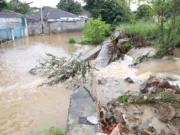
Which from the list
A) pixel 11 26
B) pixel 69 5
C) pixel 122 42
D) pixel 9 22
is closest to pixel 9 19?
pixel 9 22

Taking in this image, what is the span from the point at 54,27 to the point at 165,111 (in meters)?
30.5

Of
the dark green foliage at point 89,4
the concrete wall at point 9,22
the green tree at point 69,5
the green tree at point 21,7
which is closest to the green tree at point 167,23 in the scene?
the dark green foliage at point 89,4

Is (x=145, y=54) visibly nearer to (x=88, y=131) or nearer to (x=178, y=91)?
(x=178, y=91)

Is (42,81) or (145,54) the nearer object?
(42,81)

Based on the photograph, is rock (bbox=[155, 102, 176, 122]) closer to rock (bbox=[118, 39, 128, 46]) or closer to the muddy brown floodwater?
the muddy brown floodwater

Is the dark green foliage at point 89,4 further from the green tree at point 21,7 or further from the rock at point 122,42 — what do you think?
the green tree at point 21,7

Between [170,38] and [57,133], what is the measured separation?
870cm

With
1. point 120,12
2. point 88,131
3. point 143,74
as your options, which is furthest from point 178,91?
point 120,12

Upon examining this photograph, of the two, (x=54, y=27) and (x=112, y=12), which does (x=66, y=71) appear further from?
(x=54, y=27)

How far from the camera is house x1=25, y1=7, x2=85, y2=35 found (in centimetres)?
3128

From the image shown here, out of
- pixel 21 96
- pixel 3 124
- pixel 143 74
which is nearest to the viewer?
pixel 3 124

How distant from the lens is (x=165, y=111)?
4.62 meters

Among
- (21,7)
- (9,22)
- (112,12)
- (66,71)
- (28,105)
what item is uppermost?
(21,7)

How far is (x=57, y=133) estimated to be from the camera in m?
4.08
